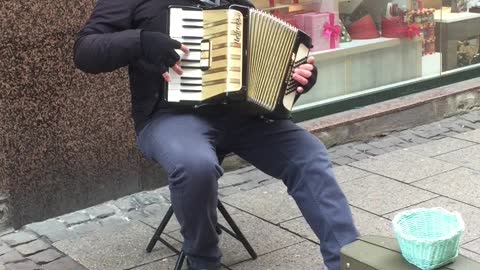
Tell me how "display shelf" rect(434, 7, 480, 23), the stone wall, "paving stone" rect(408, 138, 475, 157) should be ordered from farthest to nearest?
1. "display shelf" rect(434, 7, 480, 23)
2. "paving stone" rect(408, 138, 475, 157)
3. the stone wall

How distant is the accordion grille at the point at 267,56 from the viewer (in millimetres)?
3297

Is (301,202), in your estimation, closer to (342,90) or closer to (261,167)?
(261,167)

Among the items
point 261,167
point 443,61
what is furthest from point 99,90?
point 443,61

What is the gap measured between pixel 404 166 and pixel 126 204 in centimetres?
180

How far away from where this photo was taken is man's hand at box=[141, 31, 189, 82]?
3.15 m

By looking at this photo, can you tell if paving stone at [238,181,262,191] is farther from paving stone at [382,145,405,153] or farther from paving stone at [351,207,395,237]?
paving stone at [382,145,405,153]

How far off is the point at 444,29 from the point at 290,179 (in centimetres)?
374

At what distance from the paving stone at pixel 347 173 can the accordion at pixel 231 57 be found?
1.67 m

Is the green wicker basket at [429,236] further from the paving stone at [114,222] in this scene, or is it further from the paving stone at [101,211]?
the paving stone at [101,211]

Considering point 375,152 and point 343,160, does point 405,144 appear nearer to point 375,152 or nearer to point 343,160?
point 375,152

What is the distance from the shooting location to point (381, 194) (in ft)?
15.3

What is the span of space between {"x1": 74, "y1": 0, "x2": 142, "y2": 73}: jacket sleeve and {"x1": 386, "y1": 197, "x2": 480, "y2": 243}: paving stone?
1824 mm

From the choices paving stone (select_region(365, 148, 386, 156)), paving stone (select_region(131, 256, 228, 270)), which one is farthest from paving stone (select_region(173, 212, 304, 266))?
paving stone (select_region(365, 148, 386, 156))

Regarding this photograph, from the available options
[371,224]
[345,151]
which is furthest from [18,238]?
[345,151]
